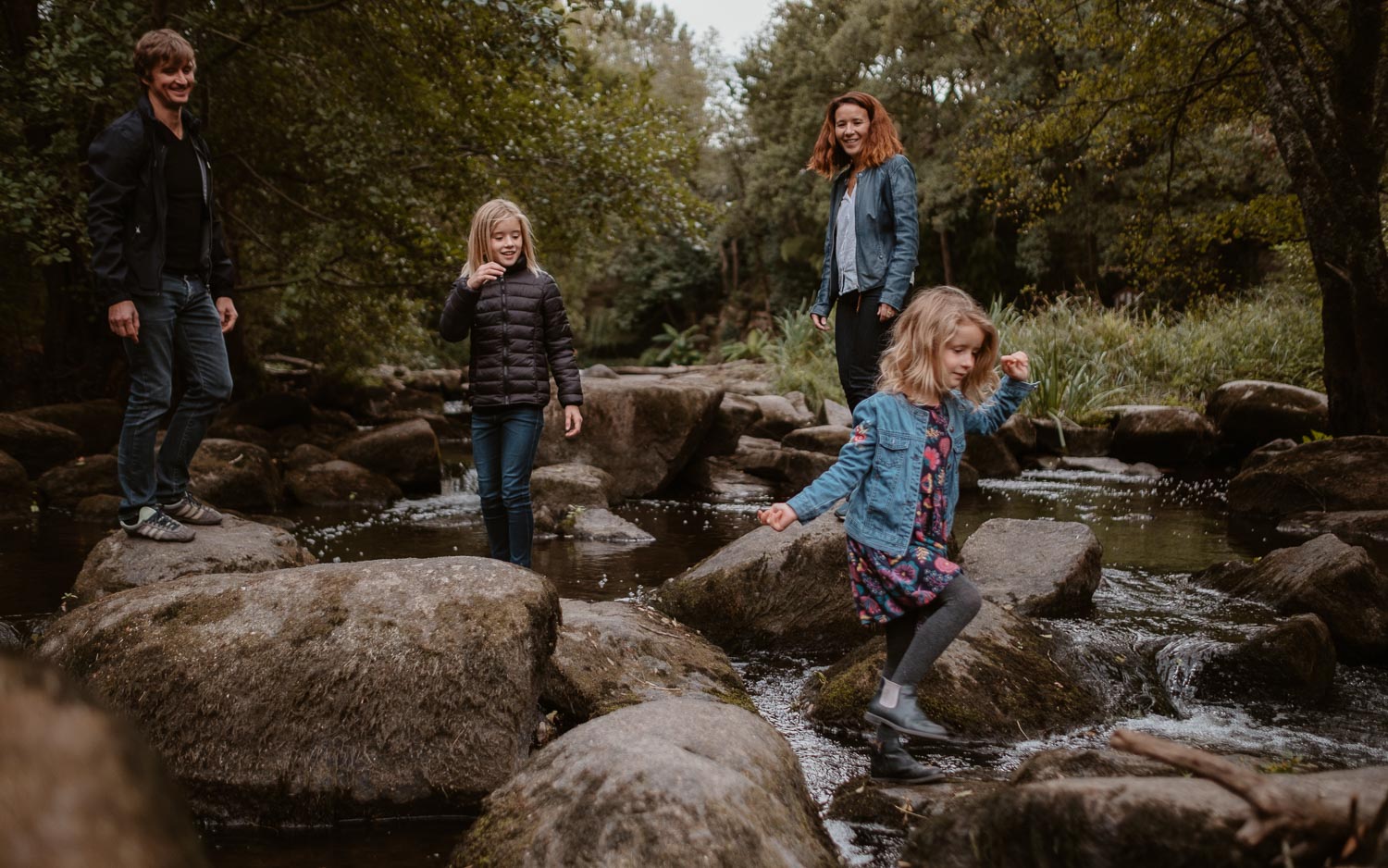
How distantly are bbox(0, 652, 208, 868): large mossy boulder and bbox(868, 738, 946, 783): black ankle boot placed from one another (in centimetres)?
267

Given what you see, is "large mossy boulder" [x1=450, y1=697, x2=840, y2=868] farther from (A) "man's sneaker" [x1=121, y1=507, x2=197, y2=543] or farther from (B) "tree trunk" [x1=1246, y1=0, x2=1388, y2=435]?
(B) "tree trunk" [x1=1246, y1=0, x2=1388, y2=435]

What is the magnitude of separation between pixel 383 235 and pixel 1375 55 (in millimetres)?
10171

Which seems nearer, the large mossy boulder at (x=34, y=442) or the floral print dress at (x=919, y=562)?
the floral print dress at (x=919, y=562)

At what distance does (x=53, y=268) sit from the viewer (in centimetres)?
1128

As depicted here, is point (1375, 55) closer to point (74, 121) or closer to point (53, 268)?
point (74, 121)

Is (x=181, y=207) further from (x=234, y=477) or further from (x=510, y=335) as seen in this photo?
(x=234, y=477)

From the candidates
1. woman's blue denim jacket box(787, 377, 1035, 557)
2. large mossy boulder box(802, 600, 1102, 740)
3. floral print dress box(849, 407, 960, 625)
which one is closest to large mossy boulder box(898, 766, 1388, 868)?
floral print dress box(849, 407, 960, 625)

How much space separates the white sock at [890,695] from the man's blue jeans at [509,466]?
7.61 ft

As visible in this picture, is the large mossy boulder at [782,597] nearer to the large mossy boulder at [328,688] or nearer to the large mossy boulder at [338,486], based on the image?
the large mossy boulder at [328,688]

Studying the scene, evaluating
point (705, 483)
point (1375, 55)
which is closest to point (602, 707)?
point (705, 483)

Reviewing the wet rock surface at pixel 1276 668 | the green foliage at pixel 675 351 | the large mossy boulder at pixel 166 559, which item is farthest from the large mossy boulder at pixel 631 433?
the green foliage at pixel 675 351

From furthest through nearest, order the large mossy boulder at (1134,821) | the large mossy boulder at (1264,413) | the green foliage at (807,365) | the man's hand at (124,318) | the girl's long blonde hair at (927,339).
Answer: the green foliage at (807,365) < the large mossy boulder at (1264,413) < the man's hand at (124,318) < the girl's long blonde hair at (927,339) < the large mossy boulder at (1134,821)

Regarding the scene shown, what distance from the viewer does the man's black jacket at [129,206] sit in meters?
4.66

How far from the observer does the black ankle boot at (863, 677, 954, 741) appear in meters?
3.40
